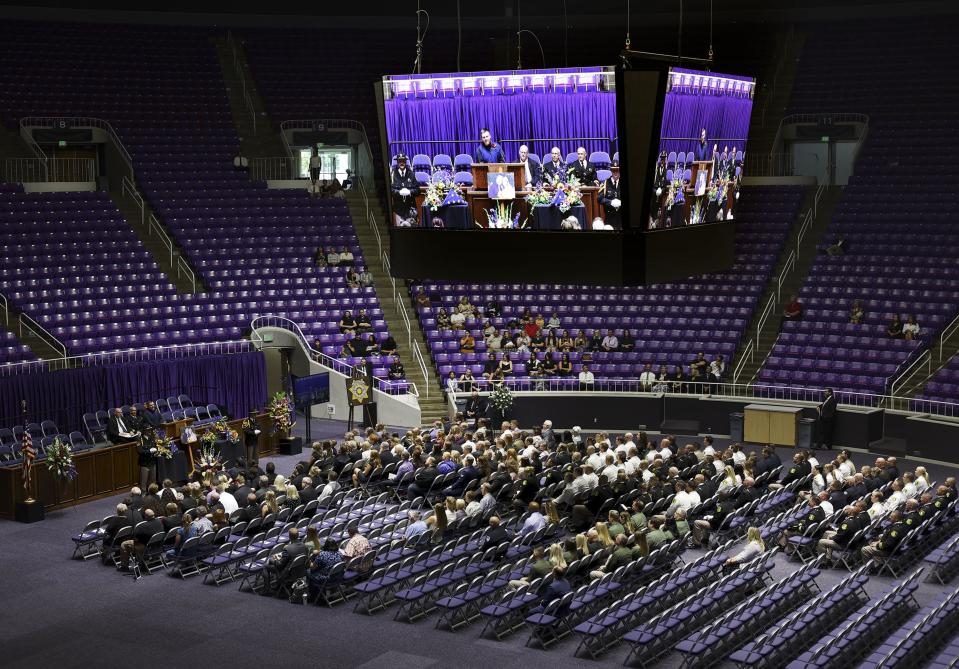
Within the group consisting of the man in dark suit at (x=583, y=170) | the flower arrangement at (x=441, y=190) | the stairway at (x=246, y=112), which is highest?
the stairway at (x=246, y=112)

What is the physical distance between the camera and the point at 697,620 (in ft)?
59.6

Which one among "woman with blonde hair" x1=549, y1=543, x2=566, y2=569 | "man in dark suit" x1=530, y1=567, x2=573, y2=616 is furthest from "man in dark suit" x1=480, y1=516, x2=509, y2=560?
"man in dark suit" x1=530, y1=567, x2=573, y2=616

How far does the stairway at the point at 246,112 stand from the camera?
42.5 meters

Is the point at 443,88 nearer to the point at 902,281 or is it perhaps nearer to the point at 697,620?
the point at 697,620

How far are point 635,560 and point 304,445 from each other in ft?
45.2

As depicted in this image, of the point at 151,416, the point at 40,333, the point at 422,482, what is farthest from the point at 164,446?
the point at 40,333

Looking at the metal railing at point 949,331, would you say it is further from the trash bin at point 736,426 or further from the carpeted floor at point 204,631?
the carpeted floor at point 204,631

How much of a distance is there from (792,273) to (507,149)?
711 inches

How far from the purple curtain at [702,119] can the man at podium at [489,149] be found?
2758 mm

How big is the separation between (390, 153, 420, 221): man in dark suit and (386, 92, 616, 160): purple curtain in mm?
310

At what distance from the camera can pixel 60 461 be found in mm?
25078

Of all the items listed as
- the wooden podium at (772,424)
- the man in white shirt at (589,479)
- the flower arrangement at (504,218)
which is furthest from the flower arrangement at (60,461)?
the wooden podium at (772,424)

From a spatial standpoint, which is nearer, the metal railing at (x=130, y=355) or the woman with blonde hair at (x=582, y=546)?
the woman with blonde hair at (x=582, y=546)

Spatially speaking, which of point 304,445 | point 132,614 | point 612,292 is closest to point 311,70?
point 612,292
